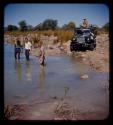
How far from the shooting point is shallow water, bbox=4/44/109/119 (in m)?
3.63

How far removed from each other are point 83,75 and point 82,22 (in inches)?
21.4

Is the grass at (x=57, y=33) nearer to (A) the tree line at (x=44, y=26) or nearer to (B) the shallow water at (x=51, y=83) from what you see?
(A) the tree line at (x=44, y=26)

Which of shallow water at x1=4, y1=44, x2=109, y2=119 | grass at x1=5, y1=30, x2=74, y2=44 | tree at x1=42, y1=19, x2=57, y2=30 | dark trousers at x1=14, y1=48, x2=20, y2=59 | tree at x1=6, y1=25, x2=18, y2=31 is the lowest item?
shallow water at x1=4, y1=44, x2=109, y2=119

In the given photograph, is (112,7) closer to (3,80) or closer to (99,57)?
(99,57)

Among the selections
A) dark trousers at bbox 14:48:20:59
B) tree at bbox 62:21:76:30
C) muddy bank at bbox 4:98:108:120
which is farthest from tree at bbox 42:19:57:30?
muddy bank at bbox 4:98:108:120

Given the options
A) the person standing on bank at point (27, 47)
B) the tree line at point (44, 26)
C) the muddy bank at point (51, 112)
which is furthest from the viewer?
the person standing on bank at point (27, 47)

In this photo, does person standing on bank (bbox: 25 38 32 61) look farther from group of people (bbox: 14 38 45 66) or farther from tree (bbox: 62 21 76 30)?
tree (bbox: 62 21 76 30)

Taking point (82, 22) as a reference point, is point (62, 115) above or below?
below

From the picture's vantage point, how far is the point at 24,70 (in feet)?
12.2

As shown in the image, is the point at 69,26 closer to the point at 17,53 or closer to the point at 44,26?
the point at 44,26

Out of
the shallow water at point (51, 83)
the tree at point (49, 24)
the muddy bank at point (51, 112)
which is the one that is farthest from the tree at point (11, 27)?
the muddy bank at point (51, 112)

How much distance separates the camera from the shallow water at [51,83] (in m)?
3.63

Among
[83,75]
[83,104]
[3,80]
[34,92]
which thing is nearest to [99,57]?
[83,75]

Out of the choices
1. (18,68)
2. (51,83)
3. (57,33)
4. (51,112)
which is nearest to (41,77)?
(51,83)
